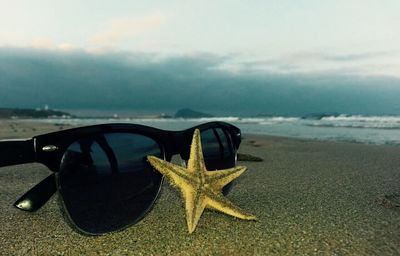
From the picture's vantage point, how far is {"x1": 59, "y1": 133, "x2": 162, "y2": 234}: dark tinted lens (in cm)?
246

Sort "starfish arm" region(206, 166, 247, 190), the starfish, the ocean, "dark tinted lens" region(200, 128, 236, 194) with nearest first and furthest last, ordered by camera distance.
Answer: the starfish, "starfish arm" region(206, 166, 247, 190), "dark tinted lens" region(200, 128, 236, 194), the ocean

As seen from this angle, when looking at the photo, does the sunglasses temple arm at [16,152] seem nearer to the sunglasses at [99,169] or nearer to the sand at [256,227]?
the sunglasses at [99,169]

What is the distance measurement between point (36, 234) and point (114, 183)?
0.66 metres

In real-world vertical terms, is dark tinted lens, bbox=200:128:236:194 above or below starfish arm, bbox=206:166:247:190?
Answer: above

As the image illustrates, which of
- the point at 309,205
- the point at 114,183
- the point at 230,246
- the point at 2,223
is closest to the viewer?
the point at 230,246

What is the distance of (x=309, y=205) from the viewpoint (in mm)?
3254

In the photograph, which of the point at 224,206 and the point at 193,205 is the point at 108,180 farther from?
the point at 224,206

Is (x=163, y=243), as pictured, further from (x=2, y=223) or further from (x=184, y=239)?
(x=2, y=223)

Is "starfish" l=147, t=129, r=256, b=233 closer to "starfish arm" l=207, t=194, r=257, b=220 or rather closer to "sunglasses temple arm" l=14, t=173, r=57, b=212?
"starfish arm" l=207, t=194, r=257, b=220

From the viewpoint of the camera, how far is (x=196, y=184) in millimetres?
2480

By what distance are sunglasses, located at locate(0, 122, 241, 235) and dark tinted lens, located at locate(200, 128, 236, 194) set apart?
28cm

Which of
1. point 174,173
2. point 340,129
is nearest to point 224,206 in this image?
point 174,173

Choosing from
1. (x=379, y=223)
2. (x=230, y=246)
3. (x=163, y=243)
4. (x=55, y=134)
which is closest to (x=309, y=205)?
(x=379, y=223)

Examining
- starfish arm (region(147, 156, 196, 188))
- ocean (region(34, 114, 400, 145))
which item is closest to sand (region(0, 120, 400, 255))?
starfish arm (region(147, 156, 196, 188))
